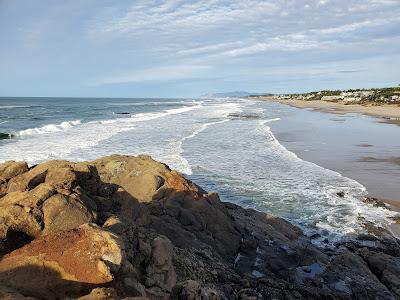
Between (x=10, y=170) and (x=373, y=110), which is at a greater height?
(x=10, y=170)

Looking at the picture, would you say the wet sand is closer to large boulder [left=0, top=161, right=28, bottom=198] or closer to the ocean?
the ocean

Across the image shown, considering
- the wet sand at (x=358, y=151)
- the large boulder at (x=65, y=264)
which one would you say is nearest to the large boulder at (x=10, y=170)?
the large boulder at (x=65, y=264)

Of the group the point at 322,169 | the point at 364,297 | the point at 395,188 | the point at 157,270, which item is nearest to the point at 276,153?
the point at 322,169

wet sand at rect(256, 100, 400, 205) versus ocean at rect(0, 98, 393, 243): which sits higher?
ocean at rect(0, 98, 393, 243)

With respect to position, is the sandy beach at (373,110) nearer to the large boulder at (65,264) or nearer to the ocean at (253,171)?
the ocean at (253,171)

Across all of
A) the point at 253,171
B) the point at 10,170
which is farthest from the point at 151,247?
the point at 253,171

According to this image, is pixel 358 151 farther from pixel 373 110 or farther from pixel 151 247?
pixel 373 110

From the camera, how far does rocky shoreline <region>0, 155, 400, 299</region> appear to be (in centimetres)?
502

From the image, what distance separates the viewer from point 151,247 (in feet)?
20.7

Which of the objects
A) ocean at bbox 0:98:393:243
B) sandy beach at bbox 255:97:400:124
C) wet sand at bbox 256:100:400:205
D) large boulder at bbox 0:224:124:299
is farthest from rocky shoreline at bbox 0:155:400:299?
sandy beach at bbox 255:97:400:124

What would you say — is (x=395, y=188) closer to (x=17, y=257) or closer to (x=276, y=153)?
(x=276, y=153)

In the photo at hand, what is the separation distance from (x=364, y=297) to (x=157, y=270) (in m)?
4.17

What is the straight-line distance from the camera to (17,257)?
5.25 m

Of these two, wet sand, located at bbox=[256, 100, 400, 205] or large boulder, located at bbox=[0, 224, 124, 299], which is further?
wet sand, located at bbox=[256, 100, 400, 205]
